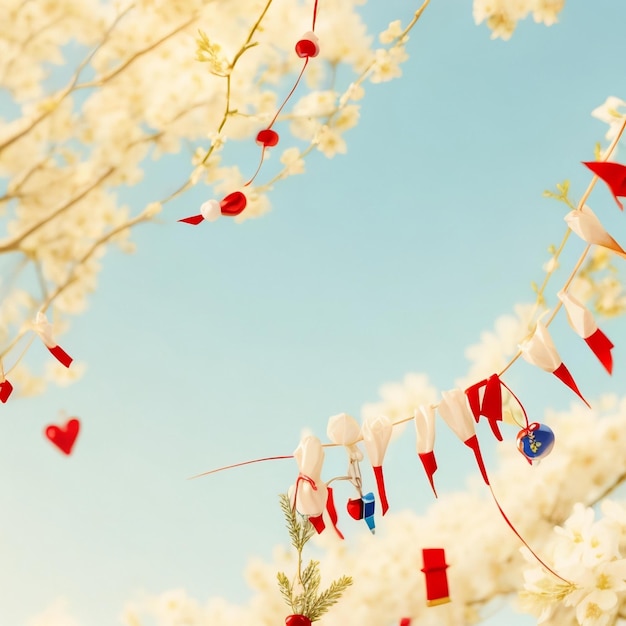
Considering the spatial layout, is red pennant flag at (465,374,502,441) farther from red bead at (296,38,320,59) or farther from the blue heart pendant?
red bead at (296,38,320,59)

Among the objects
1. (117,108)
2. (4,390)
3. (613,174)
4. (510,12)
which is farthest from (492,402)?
(117,108)

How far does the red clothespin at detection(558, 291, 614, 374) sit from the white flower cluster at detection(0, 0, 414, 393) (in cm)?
95

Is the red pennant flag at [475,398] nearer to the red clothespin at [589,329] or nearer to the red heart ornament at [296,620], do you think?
the red clothespin at [589,329]

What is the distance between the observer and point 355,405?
1697 millimetres

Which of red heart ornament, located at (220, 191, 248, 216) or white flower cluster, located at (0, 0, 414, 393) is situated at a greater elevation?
white flower cluster, located at (0, 0, 414, 393)

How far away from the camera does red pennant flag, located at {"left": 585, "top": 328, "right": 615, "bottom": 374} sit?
0.90 m

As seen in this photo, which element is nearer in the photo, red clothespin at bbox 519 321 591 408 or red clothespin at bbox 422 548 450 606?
red clothespin at bbox 519 321 591 408

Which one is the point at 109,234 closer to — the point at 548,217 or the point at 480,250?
the point at 480,250

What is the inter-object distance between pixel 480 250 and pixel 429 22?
21.9 inches

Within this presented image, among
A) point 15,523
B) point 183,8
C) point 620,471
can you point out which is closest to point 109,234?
point 183,8

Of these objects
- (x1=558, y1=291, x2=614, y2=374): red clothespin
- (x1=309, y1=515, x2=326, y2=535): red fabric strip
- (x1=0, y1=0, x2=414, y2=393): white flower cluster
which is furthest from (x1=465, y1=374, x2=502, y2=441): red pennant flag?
(x1=0, y1=0, x2=414, y2=393): white flower cluster

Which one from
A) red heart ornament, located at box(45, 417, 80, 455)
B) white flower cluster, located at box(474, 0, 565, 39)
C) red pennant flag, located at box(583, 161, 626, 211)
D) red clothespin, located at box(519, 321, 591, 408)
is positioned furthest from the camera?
white flower cluster, located at box(474, 0, 565, 39)

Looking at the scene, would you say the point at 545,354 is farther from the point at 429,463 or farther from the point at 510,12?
the point at 510,12

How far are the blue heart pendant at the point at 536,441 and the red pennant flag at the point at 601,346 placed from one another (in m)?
0.13
